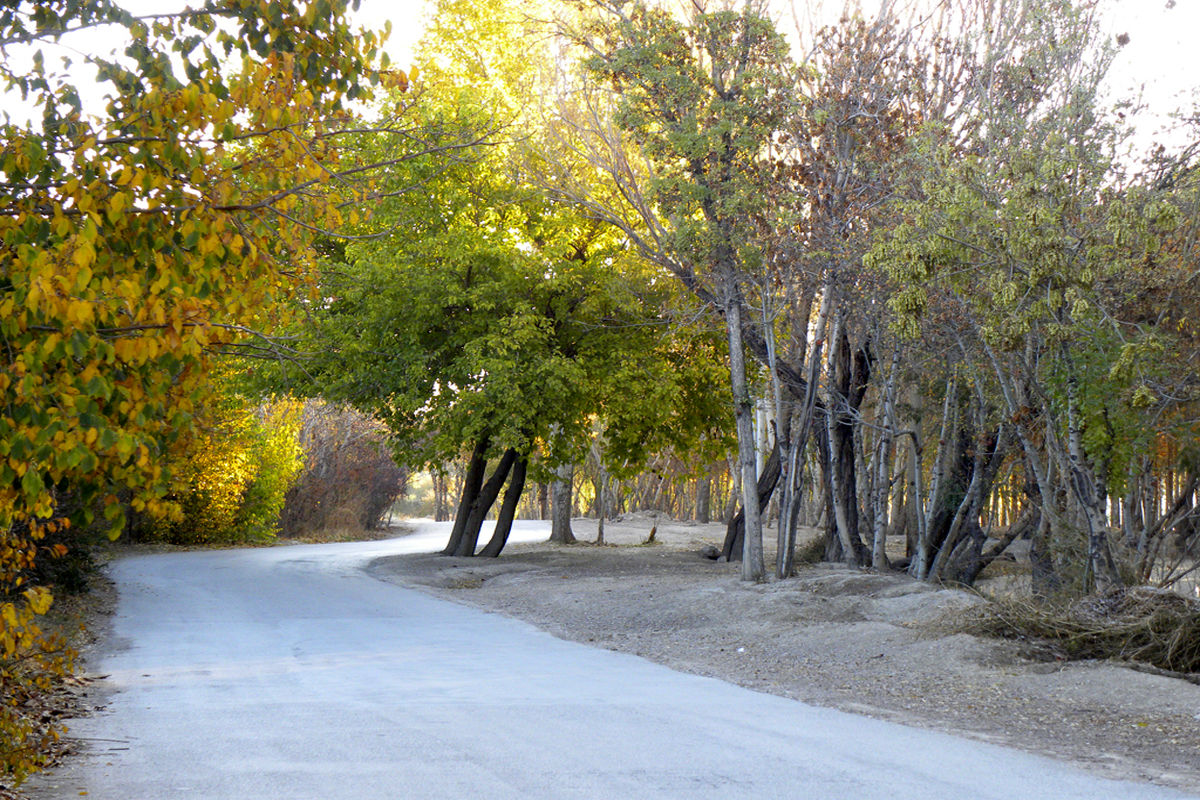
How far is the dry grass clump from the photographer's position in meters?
10.5

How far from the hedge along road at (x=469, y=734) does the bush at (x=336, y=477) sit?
30394mm

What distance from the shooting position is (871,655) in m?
12.0

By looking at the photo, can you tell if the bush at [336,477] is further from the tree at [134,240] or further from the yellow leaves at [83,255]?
the yellow leaves at [83,255]

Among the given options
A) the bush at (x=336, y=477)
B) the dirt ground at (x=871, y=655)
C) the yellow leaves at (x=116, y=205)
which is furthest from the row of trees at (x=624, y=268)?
the bush at (x=336, y=477)

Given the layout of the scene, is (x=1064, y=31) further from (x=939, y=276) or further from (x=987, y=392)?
(x=939, y=276)

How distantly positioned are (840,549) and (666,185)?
1004 centimetres

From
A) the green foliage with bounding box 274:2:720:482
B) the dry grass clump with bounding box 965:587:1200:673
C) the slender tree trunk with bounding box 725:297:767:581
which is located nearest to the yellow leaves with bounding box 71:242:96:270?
the dry grass clump with bounding box 965:587:1200:673

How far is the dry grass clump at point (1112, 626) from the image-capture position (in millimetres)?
10492

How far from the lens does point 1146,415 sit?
1277 centimetres

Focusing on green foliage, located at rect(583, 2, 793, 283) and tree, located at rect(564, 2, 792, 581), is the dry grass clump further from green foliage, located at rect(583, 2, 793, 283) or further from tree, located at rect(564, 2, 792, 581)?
green foliage, located at rect(583, 2, 793, 283)

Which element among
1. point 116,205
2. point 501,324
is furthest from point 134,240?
point 501,324

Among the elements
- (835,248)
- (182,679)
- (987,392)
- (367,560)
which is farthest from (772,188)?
(367,560)

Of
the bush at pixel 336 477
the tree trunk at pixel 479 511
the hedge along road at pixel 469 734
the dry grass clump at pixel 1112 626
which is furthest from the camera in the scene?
the bush at pixel 336 477

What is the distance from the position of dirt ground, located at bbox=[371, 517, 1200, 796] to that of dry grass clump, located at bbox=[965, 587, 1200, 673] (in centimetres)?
39
